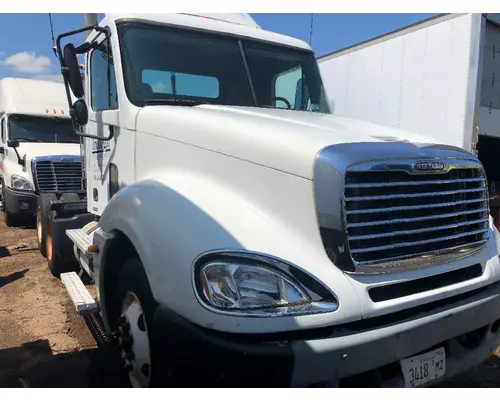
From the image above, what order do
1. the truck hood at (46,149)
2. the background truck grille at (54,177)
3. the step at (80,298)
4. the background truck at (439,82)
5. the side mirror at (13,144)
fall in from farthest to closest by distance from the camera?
the side mirror at (13,144) → the truck hood at (46,149) → the background truck grille at (54,177) → the background truck at (439,82) → the step at (80,298)

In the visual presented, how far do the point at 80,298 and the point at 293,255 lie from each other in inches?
85.4

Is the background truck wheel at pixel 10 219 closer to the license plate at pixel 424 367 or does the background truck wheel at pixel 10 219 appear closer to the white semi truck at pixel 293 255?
the white semi truck at pixel 293 255

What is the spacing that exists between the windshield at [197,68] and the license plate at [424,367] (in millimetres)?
2313

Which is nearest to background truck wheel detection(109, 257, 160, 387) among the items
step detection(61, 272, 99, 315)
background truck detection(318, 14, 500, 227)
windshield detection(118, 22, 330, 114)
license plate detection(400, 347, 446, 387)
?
step detection(61, 272, 99, 315)

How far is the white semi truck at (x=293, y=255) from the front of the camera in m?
2.10

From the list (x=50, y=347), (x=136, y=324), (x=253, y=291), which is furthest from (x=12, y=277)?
(x=253, y=291)

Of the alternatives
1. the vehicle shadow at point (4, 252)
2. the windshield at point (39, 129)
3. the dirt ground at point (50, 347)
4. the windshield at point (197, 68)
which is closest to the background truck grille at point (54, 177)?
the vehicle shadow at point (4, 252)

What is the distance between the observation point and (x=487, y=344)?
2.79m

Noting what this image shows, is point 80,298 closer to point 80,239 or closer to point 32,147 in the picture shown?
point 80,239

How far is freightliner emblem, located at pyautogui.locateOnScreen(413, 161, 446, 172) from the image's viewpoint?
245cm

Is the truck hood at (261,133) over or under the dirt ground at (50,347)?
over

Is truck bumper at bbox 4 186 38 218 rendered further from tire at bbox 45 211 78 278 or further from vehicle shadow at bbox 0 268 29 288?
tire at bbox 45 211 78 278

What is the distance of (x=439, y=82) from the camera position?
257 inches

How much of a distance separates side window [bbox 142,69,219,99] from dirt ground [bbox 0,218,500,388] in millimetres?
2146
